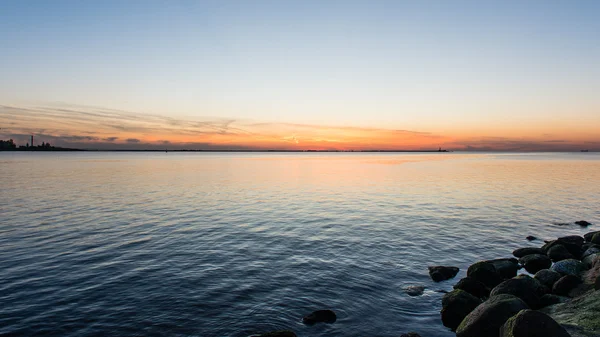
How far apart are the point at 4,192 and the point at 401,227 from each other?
2112 inches

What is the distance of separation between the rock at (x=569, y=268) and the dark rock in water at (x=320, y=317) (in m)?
12.6

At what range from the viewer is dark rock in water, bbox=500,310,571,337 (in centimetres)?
1038

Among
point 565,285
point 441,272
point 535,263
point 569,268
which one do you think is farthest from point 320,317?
point 535,263

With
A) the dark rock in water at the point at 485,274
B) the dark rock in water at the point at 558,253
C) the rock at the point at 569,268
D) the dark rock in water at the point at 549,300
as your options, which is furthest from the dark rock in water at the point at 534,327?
the dark rock in water at the point at 558,253

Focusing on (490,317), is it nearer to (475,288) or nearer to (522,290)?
(522,290)

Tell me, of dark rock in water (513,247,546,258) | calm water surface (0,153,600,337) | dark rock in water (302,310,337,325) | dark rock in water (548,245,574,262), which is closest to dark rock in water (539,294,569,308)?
calm water surface (0,153,600,337)

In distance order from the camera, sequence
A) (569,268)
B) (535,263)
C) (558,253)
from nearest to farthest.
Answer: (569,268)
(535,263)
(558,253)

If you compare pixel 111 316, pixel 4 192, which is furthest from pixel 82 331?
pixel 4 192

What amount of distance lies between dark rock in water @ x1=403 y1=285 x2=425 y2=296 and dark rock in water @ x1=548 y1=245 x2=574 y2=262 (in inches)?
409

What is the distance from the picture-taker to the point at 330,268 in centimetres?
2066

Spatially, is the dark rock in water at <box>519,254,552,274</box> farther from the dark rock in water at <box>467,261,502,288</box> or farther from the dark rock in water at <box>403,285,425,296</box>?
the dark rock in water at <box>403,285,425,296</box>

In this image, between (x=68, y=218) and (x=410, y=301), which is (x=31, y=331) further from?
(x=68, y=218)

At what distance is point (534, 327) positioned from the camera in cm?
1046

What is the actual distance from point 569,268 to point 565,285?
2.86 metres
